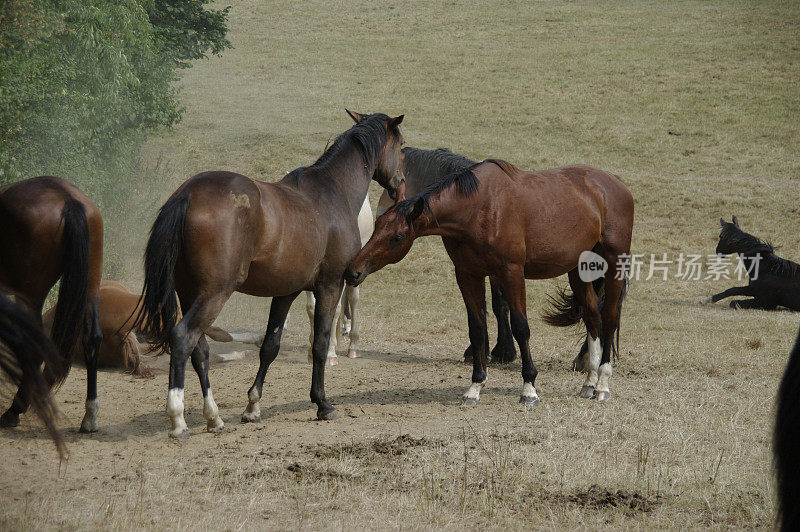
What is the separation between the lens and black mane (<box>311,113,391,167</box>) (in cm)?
660

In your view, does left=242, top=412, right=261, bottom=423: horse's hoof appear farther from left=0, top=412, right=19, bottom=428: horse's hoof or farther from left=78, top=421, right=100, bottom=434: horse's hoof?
left=0, top=412, right=19, bottom=428: horse's hoof

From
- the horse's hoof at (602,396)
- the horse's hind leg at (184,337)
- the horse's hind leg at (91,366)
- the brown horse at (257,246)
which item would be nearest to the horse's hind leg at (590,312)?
the horse's hoof at (602,396)

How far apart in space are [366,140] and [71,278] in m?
2.77

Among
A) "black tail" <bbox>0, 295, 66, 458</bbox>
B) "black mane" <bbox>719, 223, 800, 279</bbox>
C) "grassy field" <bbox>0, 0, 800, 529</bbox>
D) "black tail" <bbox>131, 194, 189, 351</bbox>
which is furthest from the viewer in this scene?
"black mane" <bbox>719, 223, 800, 279</bbox>

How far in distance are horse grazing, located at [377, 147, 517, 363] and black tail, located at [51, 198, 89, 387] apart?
3.51 m

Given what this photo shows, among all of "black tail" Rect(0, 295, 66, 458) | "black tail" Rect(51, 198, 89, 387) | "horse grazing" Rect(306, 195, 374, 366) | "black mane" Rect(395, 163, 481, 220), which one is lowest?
"horse grazing" Rect(306, 195, 374, 366)

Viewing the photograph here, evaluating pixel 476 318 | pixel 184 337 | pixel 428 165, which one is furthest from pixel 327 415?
pixel 428 165

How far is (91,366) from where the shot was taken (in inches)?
228

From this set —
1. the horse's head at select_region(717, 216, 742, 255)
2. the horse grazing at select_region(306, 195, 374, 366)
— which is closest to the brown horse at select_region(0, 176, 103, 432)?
the horse grazing at select_region(306, 195, 374, 366)

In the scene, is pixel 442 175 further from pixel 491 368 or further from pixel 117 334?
pixel 117 334

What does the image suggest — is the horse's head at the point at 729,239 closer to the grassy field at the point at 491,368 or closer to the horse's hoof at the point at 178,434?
the grassy field at the point at 491,368

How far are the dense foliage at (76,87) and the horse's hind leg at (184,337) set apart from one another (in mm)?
5406

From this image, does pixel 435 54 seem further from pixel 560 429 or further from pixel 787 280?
pixel 560 429

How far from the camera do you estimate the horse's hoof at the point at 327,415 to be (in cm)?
620
